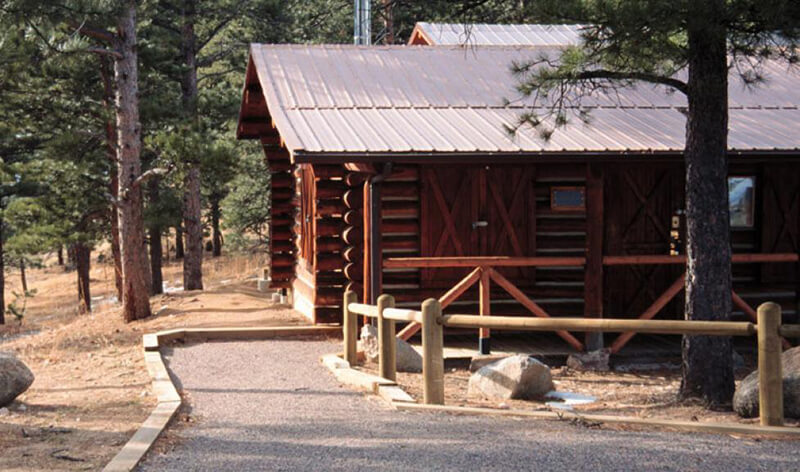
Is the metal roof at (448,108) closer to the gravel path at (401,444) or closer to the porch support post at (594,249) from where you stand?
the porch support post at (594,249)

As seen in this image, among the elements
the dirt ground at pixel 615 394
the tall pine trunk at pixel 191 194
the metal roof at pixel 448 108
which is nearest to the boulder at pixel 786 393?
the dirt ground at pixel 615 394

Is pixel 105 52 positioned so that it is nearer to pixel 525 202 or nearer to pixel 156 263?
pixel 525 202

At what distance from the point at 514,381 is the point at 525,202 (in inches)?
169

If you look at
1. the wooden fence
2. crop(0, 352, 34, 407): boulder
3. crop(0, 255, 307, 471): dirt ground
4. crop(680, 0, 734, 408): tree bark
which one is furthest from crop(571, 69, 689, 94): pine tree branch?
crop(0, 352, 34, 407): boulder

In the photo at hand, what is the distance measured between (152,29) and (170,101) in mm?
3939

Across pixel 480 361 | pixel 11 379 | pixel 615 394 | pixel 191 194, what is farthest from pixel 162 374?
pixel 191 194

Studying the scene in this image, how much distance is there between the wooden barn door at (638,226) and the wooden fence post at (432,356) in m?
5.97

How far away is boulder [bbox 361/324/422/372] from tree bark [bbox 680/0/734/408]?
11.2 feet

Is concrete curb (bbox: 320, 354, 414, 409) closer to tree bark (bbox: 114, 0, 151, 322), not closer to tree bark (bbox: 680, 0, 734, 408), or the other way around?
tree bark (bbox: 680, 0, 734, 408)

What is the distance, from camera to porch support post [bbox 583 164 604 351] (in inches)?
498

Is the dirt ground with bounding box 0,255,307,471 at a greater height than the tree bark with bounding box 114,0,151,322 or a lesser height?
lesser

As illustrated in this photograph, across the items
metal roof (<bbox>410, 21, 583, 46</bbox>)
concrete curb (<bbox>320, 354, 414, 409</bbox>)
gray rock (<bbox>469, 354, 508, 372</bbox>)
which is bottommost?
gray rock (<bbox>469, 354, 508, 372</bbox>)

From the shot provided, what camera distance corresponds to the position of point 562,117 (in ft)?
33.3

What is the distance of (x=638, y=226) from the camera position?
46.9 feet
